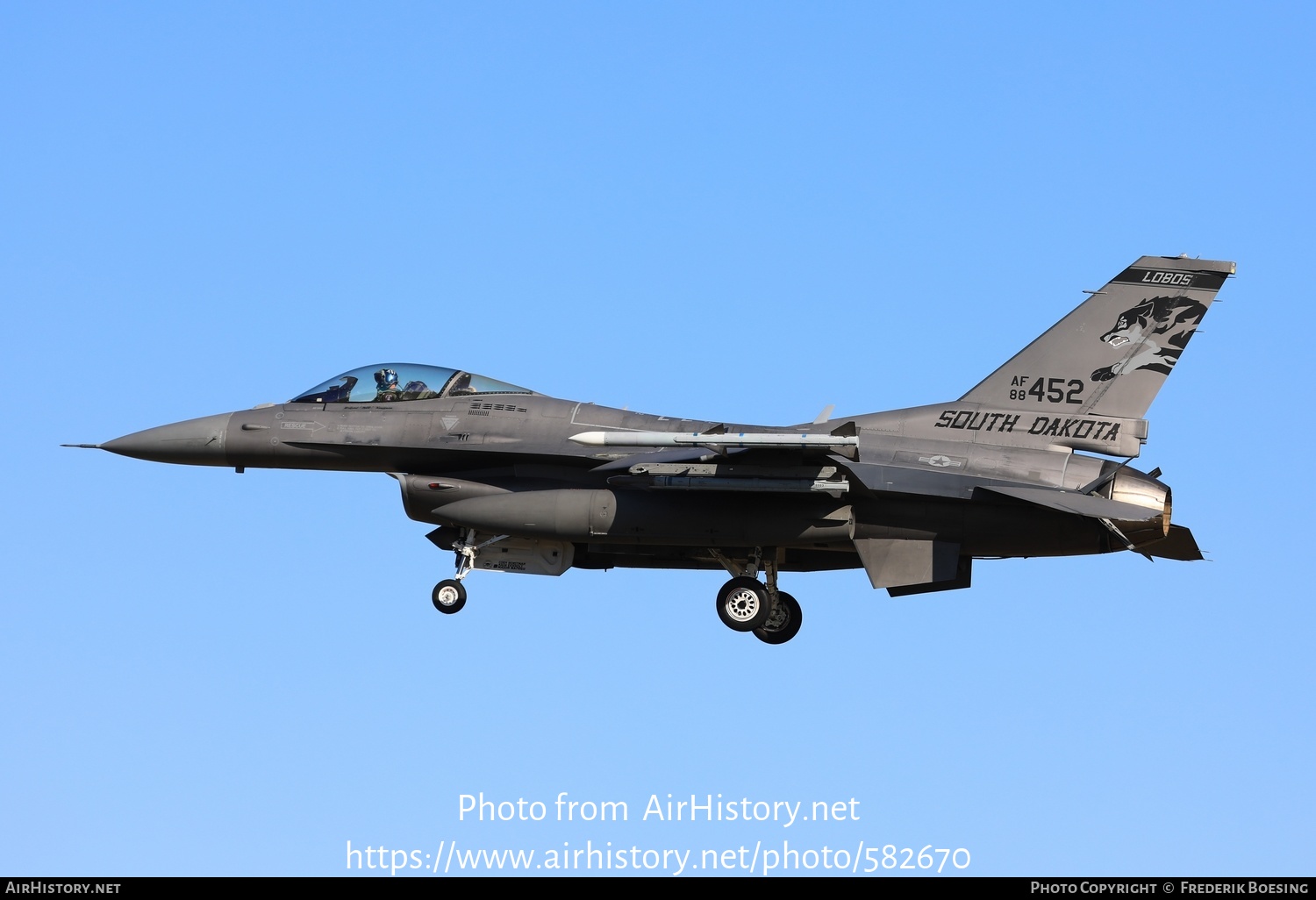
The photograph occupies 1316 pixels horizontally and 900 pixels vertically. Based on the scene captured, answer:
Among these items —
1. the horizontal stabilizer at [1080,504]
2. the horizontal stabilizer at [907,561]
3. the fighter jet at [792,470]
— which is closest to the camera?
the horizontal stabilizer at [1080,504]

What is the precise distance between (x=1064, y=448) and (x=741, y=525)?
394 cm

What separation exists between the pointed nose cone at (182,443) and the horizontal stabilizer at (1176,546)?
11.7 metres

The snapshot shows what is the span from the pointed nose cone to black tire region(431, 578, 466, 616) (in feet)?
11.4

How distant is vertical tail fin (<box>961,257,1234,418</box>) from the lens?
70.6ft

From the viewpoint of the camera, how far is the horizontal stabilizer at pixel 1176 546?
68.5 feet

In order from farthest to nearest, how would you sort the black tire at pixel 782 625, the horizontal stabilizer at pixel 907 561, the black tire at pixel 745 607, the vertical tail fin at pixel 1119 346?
1. the black tire at pixel 782 625
2. the black tire at pixel 745 607
3. the vertical tail fin at pixel 1119 346
4. the horizontal stabilizer at pixel 907 561

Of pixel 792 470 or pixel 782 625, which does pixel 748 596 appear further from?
pixel 792 470

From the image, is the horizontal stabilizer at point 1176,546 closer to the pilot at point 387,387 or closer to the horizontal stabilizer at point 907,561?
the horizontal stabilizer at point 907,561

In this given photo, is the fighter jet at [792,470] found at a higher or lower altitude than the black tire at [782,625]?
higher

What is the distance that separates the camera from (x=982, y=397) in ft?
72.2

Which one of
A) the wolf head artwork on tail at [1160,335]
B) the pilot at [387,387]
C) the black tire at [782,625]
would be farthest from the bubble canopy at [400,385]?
the wolf head artwork on tail at [1160,335]

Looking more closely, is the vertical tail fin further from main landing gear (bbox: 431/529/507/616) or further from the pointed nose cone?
the pointed nose cone
